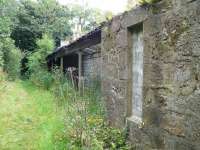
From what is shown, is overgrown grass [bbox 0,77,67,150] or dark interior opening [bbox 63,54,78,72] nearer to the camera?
overgrown grass [bbox 0,77,67,150]

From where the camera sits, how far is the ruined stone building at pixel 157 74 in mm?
4071

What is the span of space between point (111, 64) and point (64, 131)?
5.38ft

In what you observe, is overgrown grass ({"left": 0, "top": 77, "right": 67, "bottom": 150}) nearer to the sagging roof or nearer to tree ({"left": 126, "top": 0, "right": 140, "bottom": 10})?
the sagging roof

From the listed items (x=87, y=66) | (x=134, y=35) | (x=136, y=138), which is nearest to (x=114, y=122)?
(x=136, y=138)

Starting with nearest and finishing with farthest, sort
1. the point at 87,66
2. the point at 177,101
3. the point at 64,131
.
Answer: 1. the point at 177,101
2. the point at 64,131
3. the point at 87,66

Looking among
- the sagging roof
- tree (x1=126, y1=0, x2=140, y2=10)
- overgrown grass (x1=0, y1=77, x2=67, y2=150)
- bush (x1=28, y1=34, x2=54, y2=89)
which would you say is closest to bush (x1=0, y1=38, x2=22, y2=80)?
bush (x1=28, y1=34, x2=54, y2=89)

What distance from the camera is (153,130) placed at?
16.6 feet

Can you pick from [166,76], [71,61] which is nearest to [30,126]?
[166,76]

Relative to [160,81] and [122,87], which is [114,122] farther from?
[160,81]

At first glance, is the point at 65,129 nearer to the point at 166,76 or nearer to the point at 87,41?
the point at 166,76

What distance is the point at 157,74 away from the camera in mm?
4977

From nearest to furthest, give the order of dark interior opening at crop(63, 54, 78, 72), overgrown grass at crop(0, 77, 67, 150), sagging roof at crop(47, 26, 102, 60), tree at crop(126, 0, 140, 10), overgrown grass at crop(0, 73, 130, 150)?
tree at crop(126, 0, 140, 10), overgrown grass at crop(0, 73, 130, 150), overgrown grass at crop(0, 77, 67, 150), sagging roof at crop(47, 26, 102, 60), dark interior opening at crop(63, 54, 78, 72)

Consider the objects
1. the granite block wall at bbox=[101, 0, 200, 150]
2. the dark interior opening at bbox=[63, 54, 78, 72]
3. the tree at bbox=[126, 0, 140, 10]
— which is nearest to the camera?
the granite block wall at bbox=[101, 0, 200, 150]

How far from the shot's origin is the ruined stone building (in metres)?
4.07
